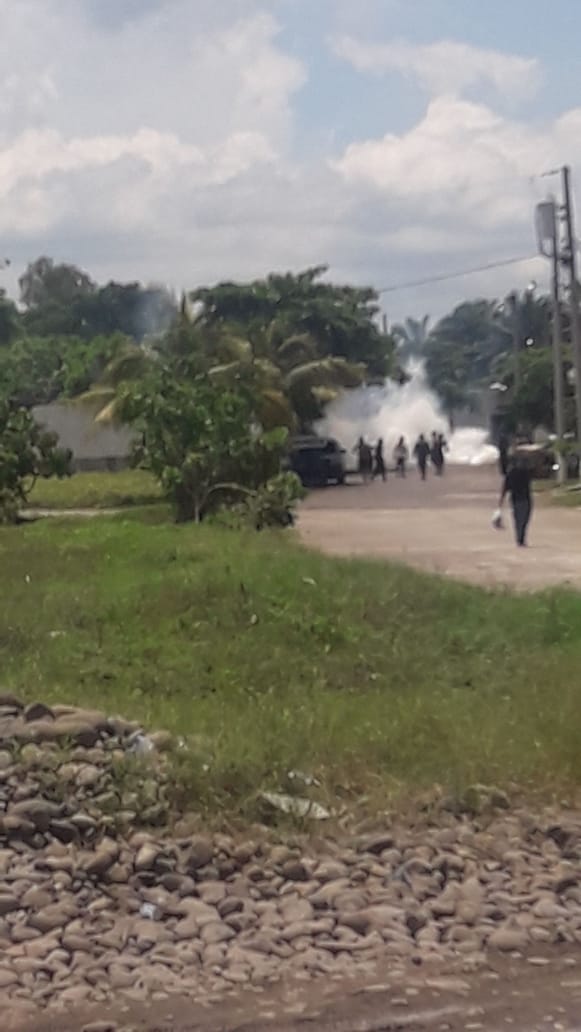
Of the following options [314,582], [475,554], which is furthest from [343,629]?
[475,554]

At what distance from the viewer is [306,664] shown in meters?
11.5

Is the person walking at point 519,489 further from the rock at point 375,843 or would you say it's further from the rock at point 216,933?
the rock at point 216,933

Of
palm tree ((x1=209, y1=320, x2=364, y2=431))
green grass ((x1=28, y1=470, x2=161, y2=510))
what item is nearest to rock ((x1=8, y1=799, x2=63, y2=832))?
green grass ((x1=28, y1=470, x2=161, y2=510))

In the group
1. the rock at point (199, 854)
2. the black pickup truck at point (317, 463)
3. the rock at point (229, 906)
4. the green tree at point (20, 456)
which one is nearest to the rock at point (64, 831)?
the rock at point (199, 854)

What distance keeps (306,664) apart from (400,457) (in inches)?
1688

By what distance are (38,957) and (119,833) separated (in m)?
1.23

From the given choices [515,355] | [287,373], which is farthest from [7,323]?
[287,373]

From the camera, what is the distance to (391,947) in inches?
240

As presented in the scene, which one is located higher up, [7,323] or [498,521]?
[7,323]

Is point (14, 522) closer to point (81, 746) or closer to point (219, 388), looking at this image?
point (219, 388)

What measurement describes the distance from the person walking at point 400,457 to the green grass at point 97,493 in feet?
40.3

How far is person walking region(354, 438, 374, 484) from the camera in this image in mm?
49719

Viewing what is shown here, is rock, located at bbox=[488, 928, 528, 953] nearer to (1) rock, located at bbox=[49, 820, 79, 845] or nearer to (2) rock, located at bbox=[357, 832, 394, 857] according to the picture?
(2) rock, located at bbox=[357, 832, 394, 857]

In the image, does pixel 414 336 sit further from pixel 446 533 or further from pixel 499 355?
pixel 446 533
